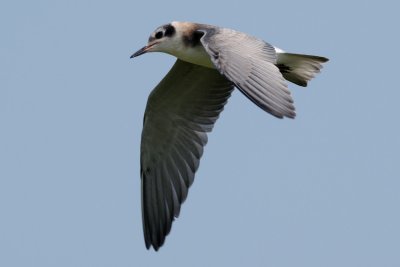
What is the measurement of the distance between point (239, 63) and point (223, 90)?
2.99 m

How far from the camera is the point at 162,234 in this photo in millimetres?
14273

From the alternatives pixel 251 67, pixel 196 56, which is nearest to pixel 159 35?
pixel 196 56

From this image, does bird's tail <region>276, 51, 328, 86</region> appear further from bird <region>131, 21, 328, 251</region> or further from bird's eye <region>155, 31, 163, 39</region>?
bird's eye <region>155, 31, 163, 39</region>

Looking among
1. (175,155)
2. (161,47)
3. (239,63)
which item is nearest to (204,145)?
(175,155)

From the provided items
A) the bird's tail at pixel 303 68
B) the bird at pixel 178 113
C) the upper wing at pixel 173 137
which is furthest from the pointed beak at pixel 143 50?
the bird's tail at pixel 303 68

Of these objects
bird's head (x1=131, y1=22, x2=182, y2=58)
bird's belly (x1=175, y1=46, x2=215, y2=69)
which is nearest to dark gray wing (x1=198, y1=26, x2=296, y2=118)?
bird's belly (x1=175, y1=46, x2=215, y2=69)

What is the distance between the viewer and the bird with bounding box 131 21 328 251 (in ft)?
43.1

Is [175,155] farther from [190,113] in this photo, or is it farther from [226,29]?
[226,29]

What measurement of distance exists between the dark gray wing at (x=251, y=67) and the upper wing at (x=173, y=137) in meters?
1.80

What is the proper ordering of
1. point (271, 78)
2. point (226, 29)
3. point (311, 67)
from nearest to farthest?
point (271, 78) → point (226, 29) → point (311, 67)

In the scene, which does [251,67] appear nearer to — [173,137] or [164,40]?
[164,40]

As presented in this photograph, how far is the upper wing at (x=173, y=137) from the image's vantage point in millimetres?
14174

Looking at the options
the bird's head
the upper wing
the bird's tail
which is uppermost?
the bird's head

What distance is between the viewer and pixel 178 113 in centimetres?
1449
